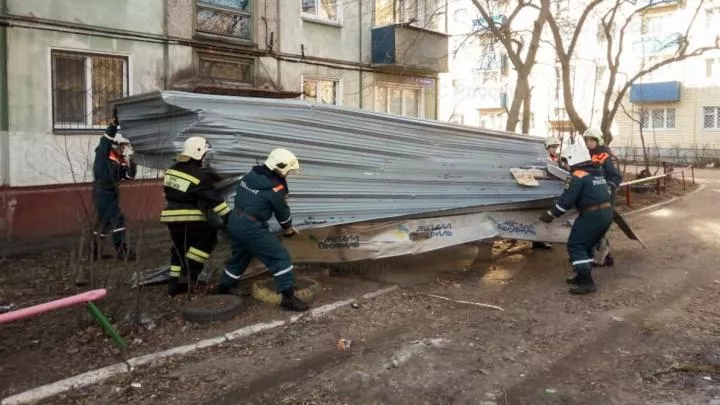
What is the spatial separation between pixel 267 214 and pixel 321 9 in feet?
31.7

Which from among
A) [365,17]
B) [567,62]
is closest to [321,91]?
[365,17]

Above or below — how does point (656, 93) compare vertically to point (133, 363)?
above

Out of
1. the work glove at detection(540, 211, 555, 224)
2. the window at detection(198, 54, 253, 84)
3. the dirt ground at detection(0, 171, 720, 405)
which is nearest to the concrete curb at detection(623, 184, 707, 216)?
the dirt ground at detection(0, 171, 720, 405)

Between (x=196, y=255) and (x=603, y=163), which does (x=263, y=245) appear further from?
(x=603, y=163)

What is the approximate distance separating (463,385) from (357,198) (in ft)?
8.82

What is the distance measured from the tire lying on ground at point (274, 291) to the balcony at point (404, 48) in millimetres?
9567

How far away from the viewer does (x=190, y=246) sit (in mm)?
5684

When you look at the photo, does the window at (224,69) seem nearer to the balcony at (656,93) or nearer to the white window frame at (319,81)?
the white window frame at (319,81)

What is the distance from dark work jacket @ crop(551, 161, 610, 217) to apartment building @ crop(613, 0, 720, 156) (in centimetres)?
2590

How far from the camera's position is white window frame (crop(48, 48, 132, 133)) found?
9.35m

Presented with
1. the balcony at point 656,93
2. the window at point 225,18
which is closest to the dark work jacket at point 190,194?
the window at point 225,18

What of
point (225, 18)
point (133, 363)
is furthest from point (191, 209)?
point (225, 18)

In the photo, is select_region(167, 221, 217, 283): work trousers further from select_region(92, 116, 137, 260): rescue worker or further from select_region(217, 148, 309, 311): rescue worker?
select_region(92, 116, 137, 260): rescue worker

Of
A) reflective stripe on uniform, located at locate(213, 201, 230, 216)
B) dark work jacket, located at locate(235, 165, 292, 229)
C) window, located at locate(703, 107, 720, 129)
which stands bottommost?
reflective stripe on uniform, located at locate(213, 201, 230, 216)
